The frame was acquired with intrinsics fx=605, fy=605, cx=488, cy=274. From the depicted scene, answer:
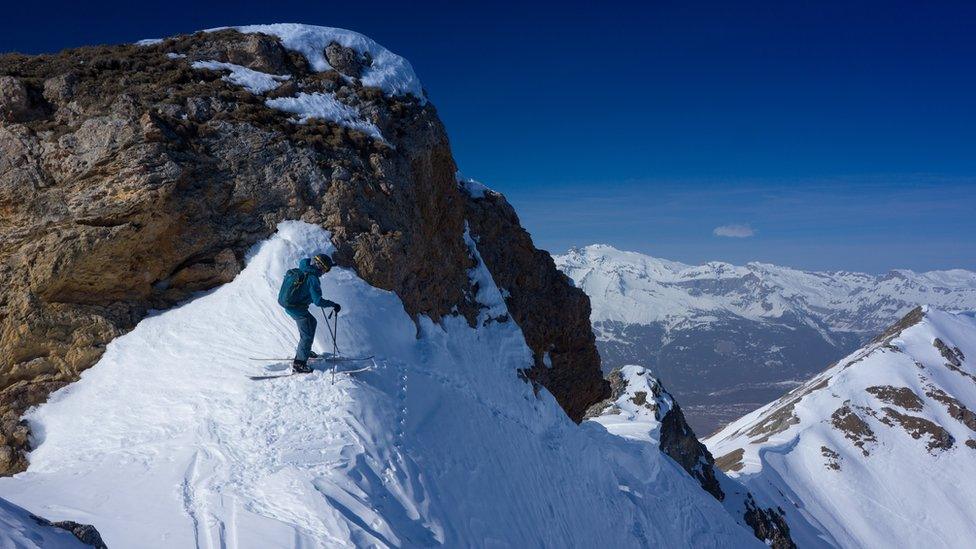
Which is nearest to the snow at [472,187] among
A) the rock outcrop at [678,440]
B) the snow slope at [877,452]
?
the rock outcrop at [678,440]

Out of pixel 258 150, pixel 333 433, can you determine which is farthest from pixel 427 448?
pixel 258 150

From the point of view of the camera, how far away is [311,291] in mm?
13281

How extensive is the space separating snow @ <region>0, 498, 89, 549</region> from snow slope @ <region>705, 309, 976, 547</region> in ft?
254

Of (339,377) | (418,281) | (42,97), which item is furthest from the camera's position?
(418,281)

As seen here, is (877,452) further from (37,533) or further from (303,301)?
(37,533)

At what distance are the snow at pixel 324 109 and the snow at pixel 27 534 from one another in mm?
14829

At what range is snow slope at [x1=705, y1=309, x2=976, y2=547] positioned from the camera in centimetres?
9300

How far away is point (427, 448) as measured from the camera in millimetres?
13602

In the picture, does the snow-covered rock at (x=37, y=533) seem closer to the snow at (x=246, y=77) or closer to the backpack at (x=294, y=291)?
the backpack at (x=294, y=291)

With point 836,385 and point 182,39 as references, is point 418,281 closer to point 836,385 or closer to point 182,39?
point 182,39

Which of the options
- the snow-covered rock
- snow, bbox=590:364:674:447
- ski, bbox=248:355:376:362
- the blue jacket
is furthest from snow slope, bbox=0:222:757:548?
snow, bbox=590:364:674:447

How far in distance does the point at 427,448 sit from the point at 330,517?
381 cm

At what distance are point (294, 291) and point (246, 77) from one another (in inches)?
382

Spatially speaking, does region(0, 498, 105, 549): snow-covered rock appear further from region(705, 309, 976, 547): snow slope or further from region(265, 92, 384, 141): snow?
region(705, 309, 976, 547): snow slope
